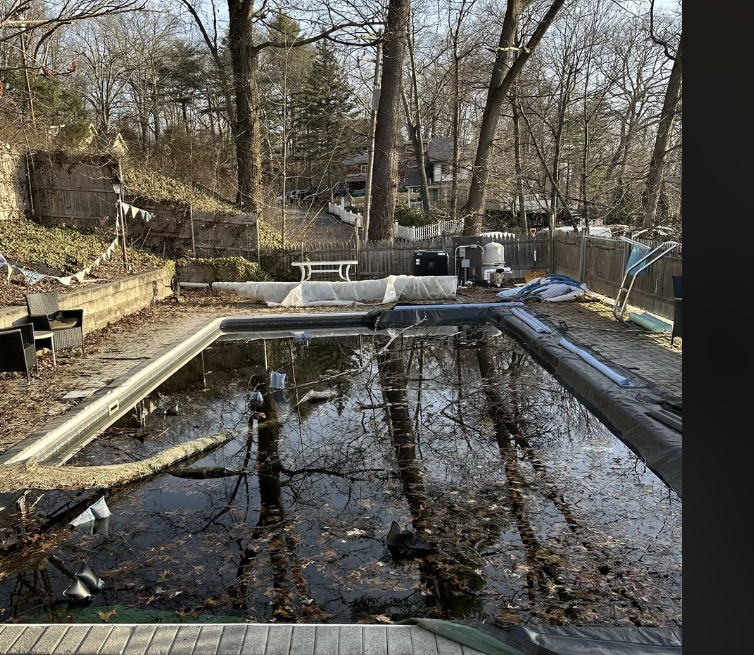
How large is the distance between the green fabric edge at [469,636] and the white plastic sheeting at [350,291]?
12296 mm

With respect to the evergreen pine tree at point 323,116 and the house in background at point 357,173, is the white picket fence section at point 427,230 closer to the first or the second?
the evergreen pine tree at point 323,116

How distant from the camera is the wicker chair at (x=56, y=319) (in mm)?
8953

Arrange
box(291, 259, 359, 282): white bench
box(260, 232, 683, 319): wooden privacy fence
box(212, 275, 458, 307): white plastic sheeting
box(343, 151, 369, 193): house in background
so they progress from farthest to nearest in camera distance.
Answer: box(343, 151, 369, 193): house in background
box(291, 259, 359, 282): white bench
box(212, 275, 458, 307): white plastic sheeting
box(260, 232, 683, 319): wooden privacy fence

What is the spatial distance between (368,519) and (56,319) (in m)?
6.73

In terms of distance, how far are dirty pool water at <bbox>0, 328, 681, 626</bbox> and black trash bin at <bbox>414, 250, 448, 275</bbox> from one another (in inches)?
338

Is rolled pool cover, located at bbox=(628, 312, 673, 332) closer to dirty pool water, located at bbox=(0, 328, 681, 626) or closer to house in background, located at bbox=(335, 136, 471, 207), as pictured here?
dirty pool water, located at bbox=(0, 328, 681, 626)

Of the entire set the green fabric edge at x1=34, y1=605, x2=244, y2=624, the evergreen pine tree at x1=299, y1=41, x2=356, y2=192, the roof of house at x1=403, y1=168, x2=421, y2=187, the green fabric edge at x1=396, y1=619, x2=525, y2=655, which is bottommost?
the green fabric edge at x1=34, y1=605, x2=244, y2=624

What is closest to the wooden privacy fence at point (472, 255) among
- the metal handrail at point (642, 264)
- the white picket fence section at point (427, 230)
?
the metal handrail at point (642, 264)

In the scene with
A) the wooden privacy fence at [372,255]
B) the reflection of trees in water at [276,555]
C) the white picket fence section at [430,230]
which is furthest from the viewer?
the white picket fence section at [430,230]

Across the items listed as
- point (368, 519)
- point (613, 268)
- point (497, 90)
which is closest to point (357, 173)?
point (497, 90)

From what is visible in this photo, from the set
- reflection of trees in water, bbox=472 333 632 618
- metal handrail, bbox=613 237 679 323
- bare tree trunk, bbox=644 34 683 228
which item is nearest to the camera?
reflection of trees in water, bbox=472 333 632 618

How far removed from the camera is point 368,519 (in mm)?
4988

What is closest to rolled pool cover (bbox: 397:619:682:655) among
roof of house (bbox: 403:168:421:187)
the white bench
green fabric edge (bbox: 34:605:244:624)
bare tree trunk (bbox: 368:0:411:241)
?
green fabric edge (bbox: 34:605:244:624)

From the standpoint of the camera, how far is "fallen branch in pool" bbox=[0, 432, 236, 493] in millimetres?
5352
